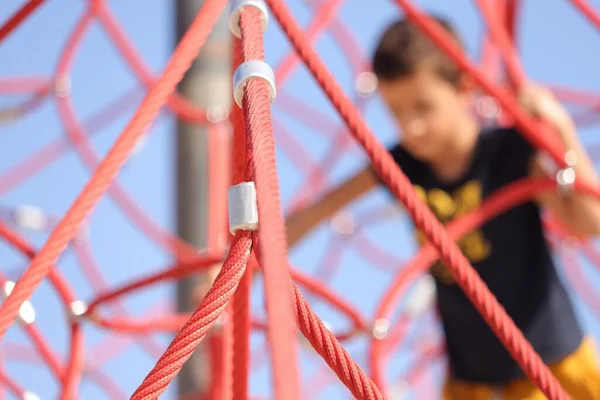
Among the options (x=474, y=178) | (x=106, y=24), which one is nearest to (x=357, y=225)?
(x=106, y=24)

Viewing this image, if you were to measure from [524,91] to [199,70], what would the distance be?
90 centimetres

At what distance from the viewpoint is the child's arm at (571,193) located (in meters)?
0.86

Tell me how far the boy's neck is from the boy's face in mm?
19

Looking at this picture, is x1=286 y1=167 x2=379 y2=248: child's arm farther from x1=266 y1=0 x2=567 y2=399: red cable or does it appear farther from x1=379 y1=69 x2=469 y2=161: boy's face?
x1=266 y1=0 x2=567 y2=399: red cable

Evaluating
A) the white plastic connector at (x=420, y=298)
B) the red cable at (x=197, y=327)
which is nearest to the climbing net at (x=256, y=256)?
the red cable at (x=197, y=327)

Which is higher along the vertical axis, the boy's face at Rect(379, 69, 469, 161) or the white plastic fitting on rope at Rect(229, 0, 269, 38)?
the boy's face at Rect(379, 69, 469, 161)

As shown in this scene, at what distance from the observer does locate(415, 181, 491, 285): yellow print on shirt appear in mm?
964

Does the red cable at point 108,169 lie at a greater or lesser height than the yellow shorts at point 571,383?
greater

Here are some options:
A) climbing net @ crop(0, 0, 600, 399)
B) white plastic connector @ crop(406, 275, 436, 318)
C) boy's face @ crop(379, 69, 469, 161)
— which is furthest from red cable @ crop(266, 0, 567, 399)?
white plastic connector @ crop(406, 275, 436, 318)

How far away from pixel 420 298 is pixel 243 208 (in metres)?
1.15

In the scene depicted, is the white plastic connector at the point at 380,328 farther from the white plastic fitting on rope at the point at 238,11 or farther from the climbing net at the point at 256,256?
the white plastic fitting on rope at the point at 238,11

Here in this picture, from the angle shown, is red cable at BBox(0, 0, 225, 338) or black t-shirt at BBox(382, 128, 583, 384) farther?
black t-shirt at BBox(382, 128, 583, 384)

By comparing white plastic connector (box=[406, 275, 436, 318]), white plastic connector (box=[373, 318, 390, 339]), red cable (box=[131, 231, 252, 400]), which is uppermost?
white plastic connector (box=[406, 275, 436, 318])

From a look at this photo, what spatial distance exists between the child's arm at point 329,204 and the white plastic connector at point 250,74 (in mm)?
551
